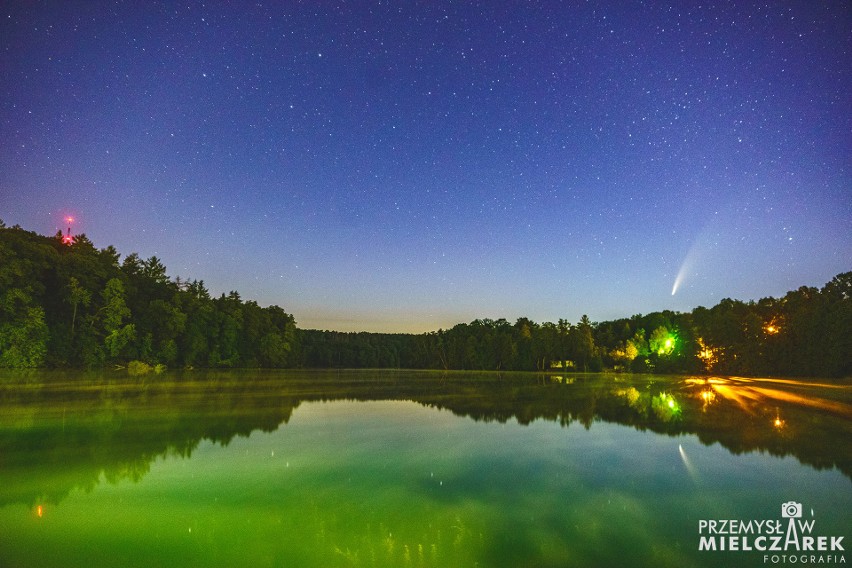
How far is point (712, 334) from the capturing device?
2744 inches

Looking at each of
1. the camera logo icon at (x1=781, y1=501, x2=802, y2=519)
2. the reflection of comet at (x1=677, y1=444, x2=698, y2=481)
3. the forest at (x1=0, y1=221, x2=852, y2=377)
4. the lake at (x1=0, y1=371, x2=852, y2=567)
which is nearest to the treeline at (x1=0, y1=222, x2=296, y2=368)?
the forest at (x1=0, y1=221, x2=852, y2=377)

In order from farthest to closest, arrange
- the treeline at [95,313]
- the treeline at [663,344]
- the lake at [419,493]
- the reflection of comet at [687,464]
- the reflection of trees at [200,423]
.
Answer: the treeline at [663,344]
the treeline at [95,313]
the reflection of trees at [200,423]
the reflection of comet at [687,464]
the lake at [419,493]

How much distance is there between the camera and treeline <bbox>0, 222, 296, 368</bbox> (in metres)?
44.6

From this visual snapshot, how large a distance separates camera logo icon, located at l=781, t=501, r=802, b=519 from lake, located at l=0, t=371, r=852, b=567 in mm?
30

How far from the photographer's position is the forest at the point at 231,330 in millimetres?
47531

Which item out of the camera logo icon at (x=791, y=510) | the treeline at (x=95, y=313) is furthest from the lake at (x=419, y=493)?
the treeline at (x=95, y=313)

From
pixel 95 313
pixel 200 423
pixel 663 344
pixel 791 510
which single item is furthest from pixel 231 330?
pixel 791 510

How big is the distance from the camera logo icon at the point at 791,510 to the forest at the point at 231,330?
53.9m

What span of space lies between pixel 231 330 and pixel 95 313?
952 inches

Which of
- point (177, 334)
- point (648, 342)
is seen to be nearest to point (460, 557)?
point (177, 334)

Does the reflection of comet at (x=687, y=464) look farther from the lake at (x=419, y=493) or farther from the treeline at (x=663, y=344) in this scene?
the treeline at (x=663, y=344)

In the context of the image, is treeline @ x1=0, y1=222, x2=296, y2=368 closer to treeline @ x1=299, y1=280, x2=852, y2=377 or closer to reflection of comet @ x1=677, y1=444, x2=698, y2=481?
treeline @ x1=299, y1=280, x2=852, y2=377

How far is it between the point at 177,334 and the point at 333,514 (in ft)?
230

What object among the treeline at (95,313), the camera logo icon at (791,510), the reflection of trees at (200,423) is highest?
the treeline at (95,313)
